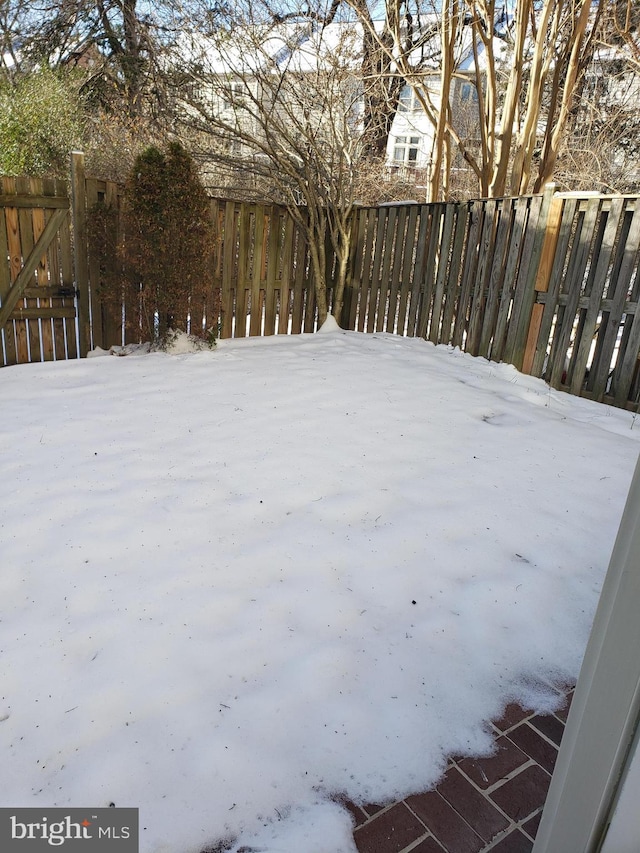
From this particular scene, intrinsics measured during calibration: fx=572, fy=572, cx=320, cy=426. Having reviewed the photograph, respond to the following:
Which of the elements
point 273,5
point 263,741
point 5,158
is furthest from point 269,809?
point 5,158

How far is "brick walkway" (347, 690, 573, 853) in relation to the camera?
1.41 m

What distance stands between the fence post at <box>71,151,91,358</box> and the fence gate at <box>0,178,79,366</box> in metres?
0.05

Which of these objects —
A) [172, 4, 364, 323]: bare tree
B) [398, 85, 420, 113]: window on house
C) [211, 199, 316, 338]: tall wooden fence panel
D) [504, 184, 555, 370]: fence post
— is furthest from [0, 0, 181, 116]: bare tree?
[504, 184, 555, 370]: fence post

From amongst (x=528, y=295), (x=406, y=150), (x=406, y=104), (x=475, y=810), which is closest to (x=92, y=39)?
(x=406, y=104)

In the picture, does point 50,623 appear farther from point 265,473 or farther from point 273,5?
point 273,5

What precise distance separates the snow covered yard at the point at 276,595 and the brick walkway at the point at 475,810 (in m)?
0.05

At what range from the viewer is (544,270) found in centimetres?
514

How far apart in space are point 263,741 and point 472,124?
15.9 meters

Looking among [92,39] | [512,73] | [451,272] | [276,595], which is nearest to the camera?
[276,595]

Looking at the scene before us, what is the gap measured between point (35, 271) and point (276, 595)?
4472mm

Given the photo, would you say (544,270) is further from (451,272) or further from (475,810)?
(475,810)

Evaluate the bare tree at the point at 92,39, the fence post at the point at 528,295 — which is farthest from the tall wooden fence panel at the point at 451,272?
the bare tree at the point at 92,39

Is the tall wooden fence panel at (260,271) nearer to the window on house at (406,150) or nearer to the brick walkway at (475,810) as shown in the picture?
the brick walkway at (475,810)

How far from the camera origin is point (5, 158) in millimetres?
9125
